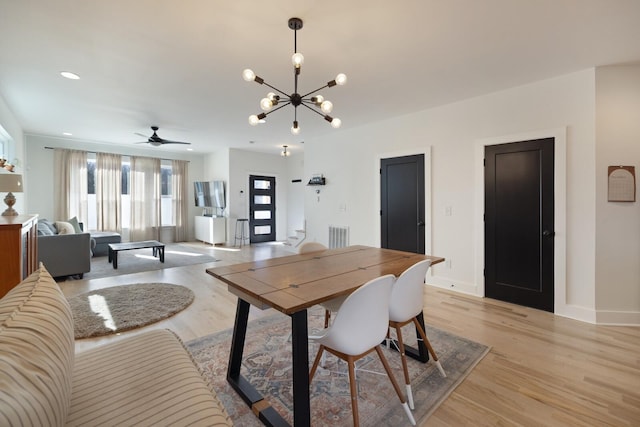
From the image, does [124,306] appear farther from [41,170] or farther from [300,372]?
[41,170]

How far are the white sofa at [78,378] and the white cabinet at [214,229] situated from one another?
6.32 m

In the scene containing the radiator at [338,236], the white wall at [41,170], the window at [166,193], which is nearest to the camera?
the radiator at [338,236]

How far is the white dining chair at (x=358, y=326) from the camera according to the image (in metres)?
1.49

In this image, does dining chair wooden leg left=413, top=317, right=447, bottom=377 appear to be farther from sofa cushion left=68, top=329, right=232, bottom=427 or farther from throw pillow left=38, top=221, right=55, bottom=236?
throw pillow left=38, top=221, right=55, bottom=236

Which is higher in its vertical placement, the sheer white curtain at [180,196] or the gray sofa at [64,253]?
the sheer white curtain at [180,196]

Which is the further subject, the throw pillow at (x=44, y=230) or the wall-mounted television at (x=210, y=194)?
the wall-mounted television at (x=210, y=194)

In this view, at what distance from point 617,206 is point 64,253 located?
704 cm

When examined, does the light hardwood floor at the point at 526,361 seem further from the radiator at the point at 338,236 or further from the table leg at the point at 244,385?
the radiator at the point at 338,236

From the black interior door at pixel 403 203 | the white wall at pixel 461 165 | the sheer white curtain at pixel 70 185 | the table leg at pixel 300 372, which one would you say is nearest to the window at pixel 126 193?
the sheer white curtain at pixel 70 185

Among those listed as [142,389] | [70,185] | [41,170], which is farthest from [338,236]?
[41,170]

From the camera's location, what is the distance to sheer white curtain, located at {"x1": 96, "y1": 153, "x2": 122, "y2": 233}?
6910 millimetres

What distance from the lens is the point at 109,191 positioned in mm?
7055

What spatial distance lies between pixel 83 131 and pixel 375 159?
5.85 metres

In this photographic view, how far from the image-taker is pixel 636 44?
8.27 feet
